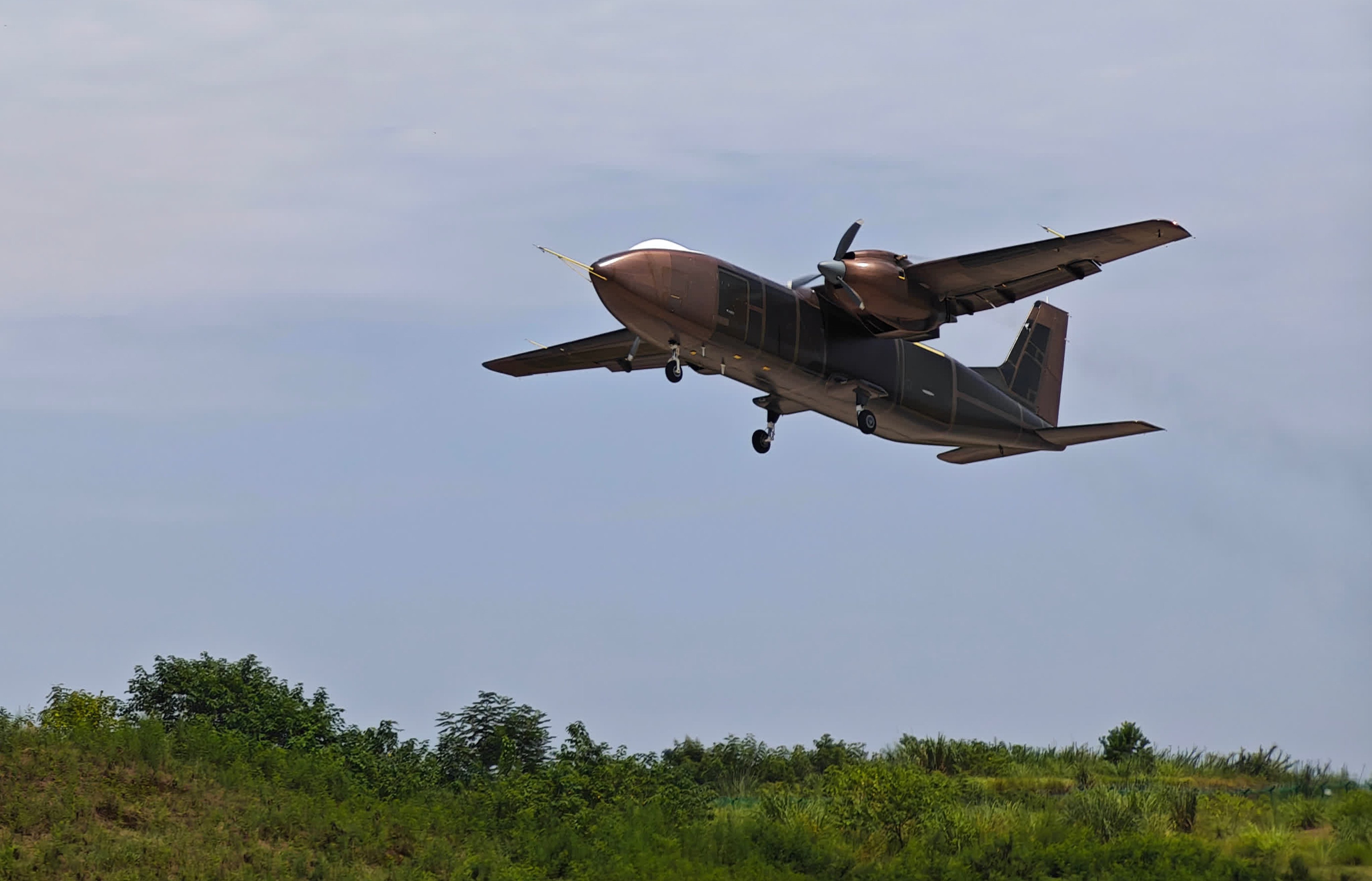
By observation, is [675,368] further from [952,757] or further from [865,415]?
[952,757]

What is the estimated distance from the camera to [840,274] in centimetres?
3312

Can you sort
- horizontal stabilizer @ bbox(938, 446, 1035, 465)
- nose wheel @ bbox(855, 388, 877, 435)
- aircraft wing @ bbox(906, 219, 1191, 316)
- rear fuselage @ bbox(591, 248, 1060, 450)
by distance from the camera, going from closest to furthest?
1. rear fuselage @ bbox(591, 248, 1060, 450)
2. aircraft wing @ bbox(906, 219, 1191, 316)
3. nose wheel @ bbox(855, 388, 877, 435)
4. horizontal stabilizer @ bbox(938, 446, 1035, 465)

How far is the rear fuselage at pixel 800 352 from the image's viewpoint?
30125mm

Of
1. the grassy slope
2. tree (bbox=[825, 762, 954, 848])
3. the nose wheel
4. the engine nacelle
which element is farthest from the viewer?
the nose wheel

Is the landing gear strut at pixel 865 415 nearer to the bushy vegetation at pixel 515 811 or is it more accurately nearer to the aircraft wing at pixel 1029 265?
the aircraft wing at pixel 1029 265

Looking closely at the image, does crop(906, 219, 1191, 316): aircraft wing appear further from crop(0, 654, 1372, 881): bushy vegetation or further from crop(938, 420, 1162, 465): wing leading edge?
crop(0, 654, 1372, 881): bushy vegetation

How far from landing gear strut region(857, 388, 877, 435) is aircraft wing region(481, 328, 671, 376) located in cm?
480

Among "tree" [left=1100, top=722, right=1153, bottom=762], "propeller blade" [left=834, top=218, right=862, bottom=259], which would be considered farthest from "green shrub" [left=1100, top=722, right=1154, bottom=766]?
"propeller blade" [left=834, top=218, right=862, bottom=259]

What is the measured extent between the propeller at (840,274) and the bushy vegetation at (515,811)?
10802 millimetres

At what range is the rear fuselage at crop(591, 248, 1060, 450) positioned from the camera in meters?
30.1

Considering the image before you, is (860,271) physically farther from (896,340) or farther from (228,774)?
(228,774)

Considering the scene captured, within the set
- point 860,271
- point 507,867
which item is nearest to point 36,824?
point 507,867

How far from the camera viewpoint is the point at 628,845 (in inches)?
1217

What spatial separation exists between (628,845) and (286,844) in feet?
23.1
